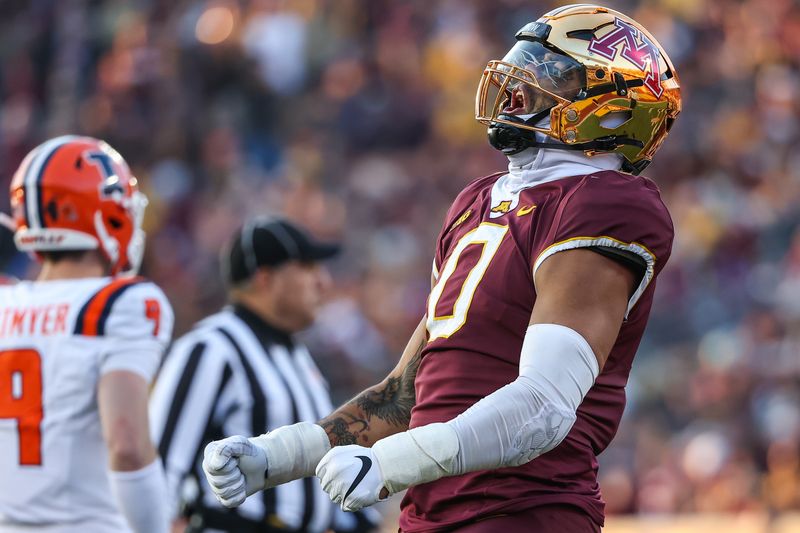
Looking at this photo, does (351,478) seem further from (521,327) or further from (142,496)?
(142,496)

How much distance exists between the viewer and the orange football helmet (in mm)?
4320

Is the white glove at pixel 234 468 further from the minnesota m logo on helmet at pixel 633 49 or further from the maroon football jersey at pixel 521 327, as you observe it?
the minnesota m logo on helmet at pixel 633 49

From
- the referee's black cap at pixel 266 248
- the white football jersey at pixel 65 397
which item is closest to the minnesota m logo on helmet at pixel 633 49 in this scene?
the white football jersey at pixel 65 397

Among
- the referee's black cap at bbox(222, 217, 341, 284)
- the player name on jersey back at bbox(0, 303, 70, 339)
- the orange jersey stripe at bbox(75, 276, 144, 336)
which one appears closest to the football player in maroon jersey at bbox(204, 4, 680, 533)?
the orange jersey stripe at bbox(75, 276, 144, 336)

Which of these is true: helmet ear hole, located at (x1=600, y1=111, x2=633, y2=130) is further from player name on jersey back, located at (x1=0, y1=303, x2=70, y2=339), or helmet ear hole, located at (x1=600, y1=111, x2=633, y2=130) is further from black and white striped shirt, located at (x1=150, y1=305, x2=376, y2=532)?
black and white striped shirt, located at (x1=150, y1=305, x2=376, y2=532)

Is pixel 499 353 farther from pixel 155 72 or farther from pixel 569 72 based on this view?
pixel 155 72

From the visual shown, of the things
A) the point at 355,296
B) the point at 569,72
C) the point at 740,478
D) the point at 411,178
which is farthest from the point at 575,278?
the point at 411,178

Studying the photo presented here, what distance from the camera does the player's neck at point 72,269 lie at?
4312mm

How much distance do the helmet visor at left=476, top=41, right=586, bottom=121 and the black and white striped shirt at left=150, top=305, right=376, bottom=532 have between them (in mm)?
2130

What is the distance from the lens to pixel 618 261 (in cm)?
291

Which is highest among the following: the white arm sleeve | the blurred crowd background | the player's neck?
the white arm sleeve

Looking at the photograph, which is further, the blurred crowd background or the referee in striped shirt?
the blurred crowd background

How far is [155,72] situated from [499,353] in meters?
10.5

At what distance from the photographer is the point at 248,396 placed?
5.09 metres
